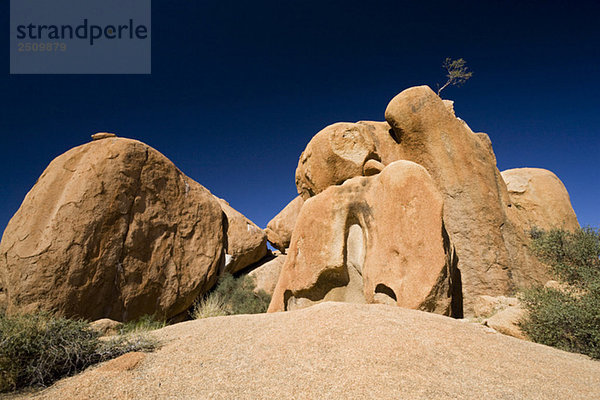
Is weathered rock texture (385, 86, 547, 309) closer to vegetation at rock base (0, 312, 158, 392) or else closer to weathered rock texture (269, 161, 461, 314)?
weathered rock texture (269, 161, 461, 314)

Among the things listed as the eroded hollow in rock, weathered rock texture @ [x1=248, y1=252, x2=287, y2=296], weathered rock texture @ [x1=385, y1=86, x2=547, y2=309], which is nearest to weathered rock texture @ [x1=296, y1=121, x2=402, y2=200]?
weathered rock texture @ [x1=385, y1=86, x2=547, y2=309]

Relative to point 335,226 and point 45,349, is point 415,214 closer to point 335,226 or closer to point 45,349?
point 335,226

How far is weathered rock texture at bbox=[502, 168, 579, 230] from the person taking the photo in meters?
11.9

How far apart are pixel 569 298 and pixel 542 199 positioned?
7505mm

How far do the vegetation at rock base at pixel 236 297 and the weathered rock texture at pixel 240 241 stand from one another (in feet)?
2.46

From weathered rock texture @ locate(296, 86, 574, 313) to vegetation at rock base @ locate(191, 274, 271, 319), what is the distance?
591 centimetres

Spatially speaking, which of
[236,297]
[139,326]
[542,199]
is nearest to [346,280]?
[139,326]

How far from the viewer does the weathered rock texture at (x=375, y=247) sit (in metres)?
7.33

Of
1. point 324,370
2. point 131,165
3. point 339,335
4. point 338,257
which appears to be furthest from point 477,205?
point 131,165

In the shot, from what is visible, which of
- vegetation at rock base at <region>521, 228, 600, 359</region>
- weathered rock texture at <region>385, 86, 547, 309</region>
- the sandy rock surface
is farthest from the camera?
weathered rock texture at <region>385, 86, 547, 309</region>

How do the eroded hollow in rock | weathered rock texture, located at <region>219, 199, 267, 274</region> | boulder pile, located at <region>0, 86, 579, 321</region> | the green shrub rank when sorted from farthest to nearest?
weathered rock texture, located at <region>219, 199, 267, 274</region> → the green shrub → the eroded hollow in rock → boulder pile, located at <region>0, 86, 579, 321</region>

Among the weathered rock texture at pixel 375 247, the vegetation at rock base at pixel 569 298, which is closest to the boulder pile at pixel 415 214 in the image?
the weathered rock texture at pixel 375 247

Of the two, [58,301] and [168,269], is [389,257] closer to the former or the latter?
[168,269]

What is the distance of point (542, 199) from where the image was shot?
40.3 feet
